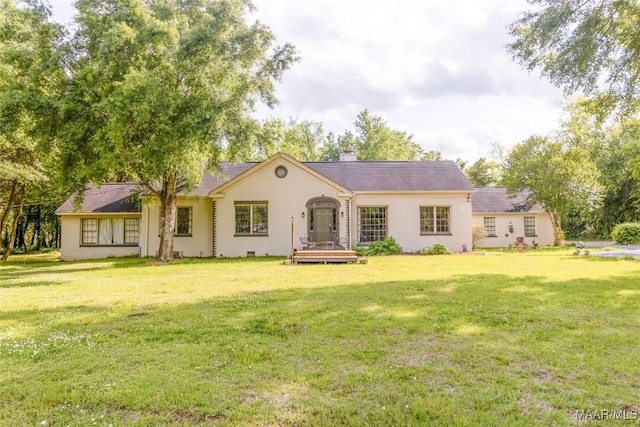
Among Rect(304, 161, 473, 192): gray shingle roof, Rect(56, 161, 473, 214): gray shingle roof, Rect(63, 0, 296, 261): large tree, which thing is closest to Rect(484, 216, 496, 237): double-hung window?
Rect(304, 161, 473, 192): gray shingle roof

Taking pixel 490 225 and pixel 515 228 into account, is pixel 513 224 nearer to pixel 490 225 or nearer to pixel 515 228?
pixel 515 228

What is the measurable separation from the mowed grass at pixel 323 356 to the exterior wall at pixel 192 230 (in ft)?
34.4

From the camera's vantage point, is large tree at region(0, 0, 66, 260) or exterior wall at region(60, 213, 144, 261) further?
exterior wall at region(60, 213, 144, 261)

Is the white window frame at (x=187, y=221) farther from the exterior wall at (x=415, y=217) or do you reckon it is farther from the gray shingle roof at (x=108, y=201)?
the exterior wall at (x=415, y=217)

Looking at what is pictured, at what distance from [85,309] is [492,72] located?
15.7 meters

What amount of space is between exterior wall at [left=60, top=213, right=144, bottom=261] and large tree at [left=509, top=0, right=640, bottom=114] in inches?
755

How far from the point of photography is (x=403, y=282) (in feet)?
31.4

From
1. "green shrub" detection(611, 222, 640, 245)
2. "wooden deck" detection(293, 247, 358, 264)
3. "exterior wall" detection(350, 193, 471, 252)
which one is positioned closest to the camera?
Answer: "wooden deck" detection(293, 247, 358, 264)

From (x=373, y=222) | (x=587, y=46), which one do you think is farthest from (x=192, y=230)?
(x=587, y=46)

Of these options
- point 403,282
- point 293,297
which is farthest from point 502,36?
point 293,297

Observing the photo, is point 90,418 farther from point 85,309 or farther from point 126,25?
point 126,25

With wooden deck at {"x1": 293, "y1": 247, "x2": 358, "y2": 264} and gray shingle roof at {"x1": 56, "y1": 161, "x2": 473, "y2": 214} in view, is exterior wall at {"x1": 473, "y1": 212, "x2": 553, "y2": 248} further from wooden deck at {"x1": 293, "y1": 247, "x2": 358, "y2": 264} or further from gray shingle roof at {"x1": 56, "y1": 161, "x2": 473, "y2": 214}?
wooden deck at {"x1": 293, "y1": 247, "x2": 358, "y2": 264}

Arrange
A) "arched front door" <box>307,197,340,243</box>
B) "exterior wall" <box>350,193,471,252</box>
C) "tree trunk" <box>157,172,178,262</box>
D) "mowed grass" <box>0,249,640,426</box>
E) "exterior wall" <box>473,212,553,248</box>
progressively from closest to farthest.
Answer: "mowed grass" <box>0,249,640,426</box> < "tree trunk" <box>157,172,178,262</box> < "arched front door" <box>307,197,340,243</box> < "exterior wall" <box>350,193,471,252</box> < "exterior wall" <box>473,212,553,248</box>

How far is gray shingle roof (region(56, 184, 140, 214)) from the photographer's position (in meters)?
20.0
